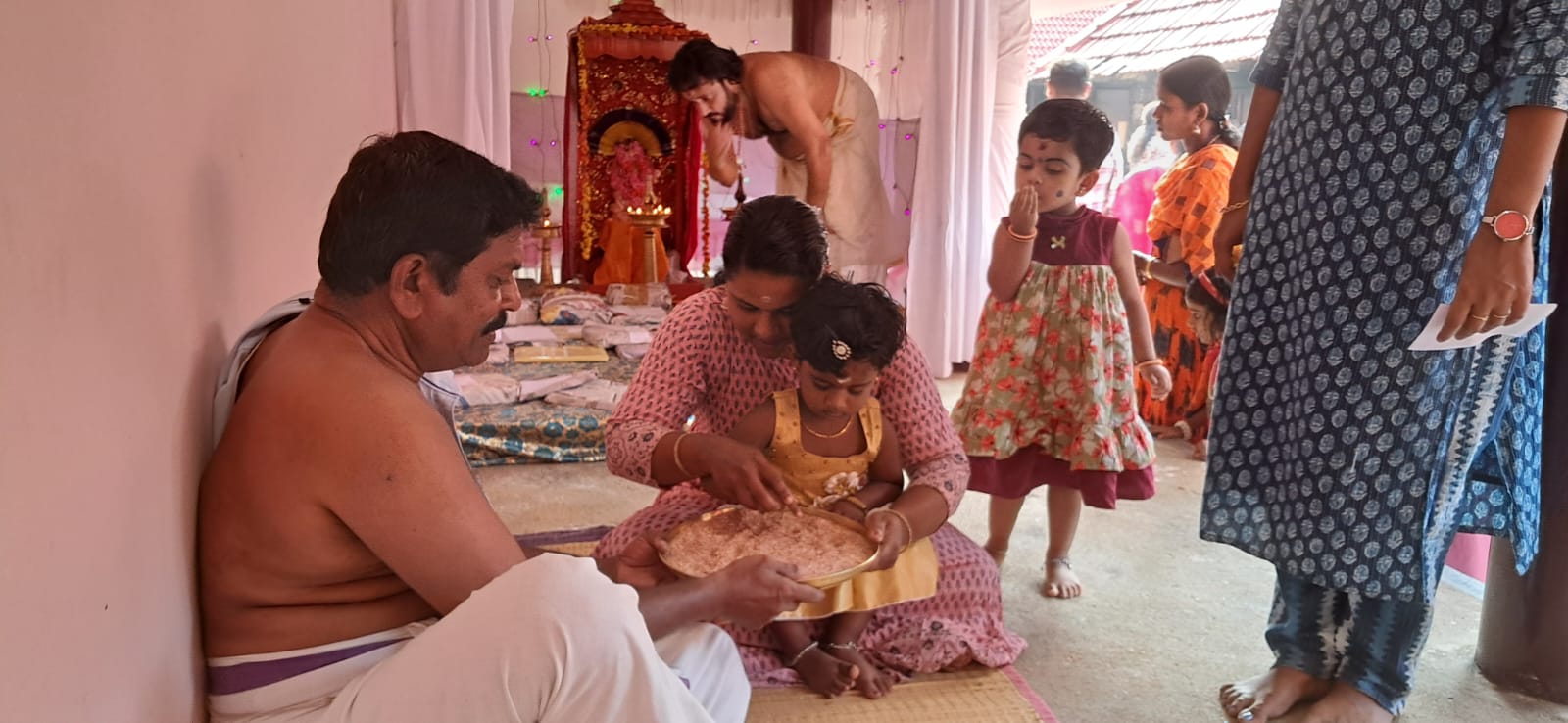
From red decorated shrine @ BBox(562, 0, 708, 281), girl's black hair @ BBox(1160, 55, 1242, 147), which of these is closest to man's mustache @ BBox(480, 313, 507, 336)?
girl's black hair @ BBox(1160, 55, 1242, 147)

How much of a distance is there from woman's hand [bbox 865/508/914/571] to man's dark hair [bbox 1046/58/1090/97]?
3.46m

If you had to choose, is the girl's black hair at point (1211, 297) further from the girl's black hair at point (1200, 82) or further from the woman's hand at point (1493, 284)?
the woman's hand at point (1493, 284)

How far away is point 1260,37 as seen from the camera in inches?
290

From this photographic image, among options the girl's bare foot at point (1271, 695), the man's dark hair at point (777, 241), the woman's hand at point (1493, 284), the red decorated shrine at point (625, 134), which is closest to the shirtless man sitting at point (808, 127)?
the man's dark hair at point (777, 241)

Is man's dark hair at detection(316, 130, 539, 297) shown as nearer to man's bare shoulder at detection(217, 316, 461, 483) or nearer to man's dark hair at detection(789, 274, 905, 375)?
man's bare shoulder at detection(217, 316, 461, 483)

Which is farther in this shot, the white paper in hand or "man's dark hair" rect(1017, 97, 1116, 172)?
"man's dark hair" rect(1017, 97, 1116, 172)

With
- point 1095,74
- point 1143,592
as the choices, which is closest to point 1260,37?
point 1095,74

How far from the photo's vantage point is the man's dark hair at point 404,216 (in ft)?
4.06

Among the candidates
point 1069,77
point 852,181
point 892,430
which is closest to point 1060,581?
point 892,430

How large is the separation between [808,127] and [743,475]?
83.3 inches

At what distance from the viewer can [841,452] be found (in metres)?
2.13

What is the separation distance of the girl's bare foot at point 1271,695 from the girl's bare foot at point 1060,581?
593 millimetres

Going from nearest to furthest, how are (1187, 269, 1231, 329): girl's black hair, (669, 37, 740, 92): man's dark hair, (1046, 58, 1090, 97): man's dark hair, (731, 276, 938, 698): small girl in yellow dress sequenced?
(731, 276, 938, 698): small girl in yellow dress < (669, 37, 740, 92): man's dark hair < (1187, 269, 1231, 329): girl's black hair < (1046, 58, 1090, 97): man's dark hair

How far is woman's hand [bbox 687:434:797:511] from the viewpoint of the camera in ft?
6.03
